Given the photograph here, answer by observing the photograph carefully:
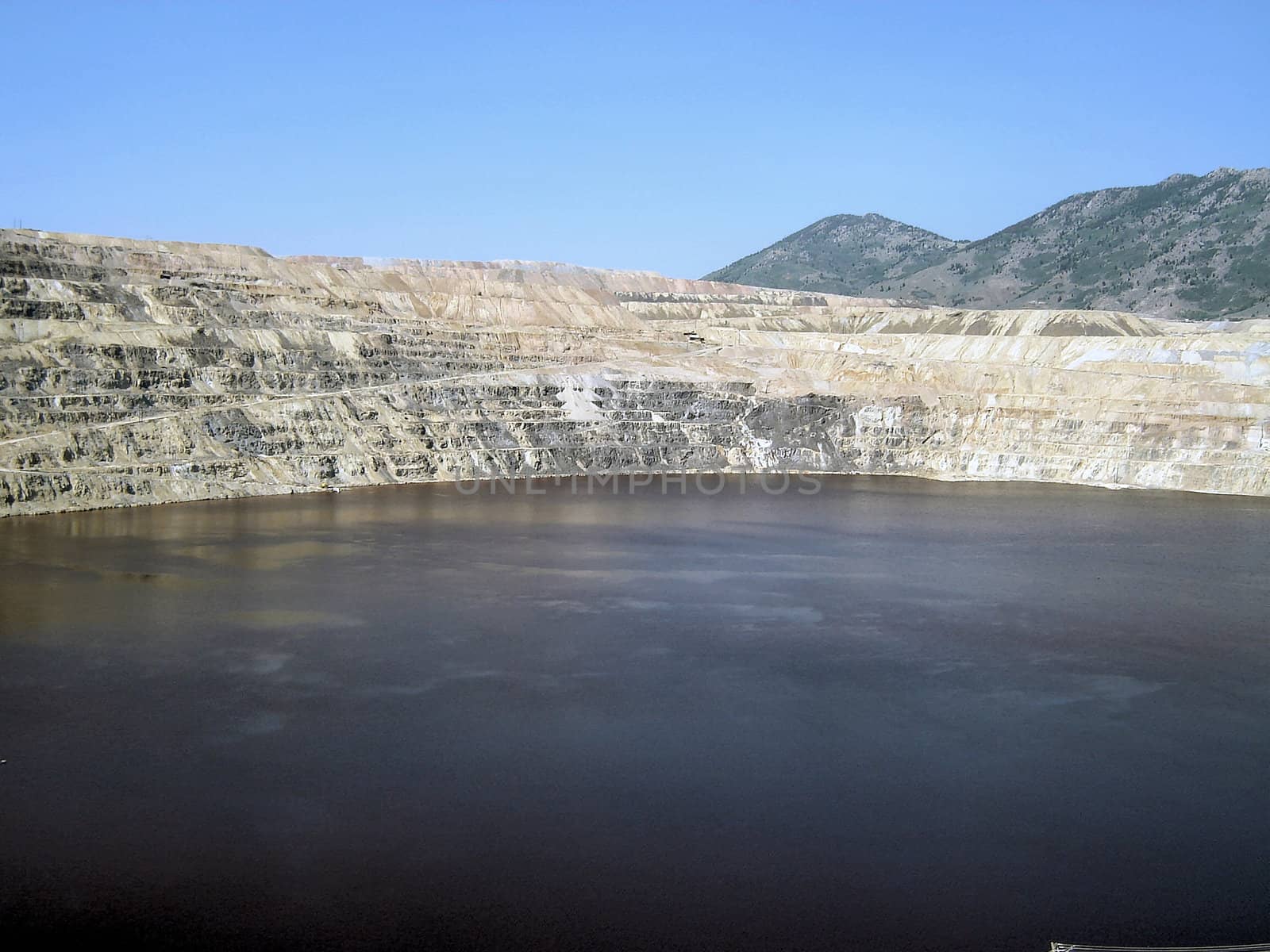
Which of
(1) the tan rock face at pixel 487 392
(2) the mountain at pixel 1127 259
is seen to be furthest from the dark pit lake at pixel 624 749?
(2) the mountain at pixel 1127 259

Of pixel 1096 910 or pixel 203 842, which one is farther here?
pixel 203 842

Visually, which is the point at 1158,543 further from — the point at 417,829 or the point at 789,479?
the point at 417,829

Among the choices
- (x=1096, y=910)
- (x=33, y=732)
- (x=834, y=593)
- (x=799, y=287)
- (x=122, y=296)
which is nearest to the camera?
(x=1096, y=910)

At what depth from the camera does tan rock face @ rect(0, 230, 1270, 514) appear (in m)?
53.3

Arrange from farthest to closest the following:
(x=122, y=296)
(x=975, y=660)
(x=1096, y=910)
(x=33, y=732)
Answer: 1. (x=122, y=296)
2. (x=975, y=660)
3. (x=33, y=732)
4. (x=1096, y=910)

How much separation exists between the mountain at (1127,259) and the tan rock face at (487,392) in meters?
54.7

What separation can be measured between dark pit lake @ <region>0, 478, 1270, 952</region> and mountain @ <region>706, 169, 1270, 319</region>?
104m

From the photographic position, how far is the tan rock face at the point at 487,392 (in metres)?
53.3

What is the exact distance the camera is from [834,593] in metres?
35.3

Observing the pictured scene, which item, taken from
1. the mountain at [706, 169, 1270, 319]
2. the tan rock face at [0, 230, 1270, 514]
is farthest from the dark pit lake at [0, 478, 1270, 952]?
the mountain at [706, 169, 1270, 319]

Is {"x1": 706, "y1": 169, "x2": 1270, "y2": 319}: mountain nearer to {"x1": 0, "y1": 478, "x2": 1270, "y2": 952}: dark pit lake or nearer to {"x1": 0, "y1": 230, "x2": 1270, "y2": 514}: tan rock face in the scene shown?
{"x1": 0, "y1": 230, "x2": 1270, "y2": 514}: tan rock face

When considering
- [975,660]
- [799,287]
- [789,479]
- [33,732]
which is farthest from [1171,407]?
[799,287]

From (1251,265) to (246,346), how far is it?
11582 cm

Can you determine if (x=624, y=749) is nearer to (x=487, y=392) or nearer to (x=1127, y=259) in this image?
(x=487, y=392)
